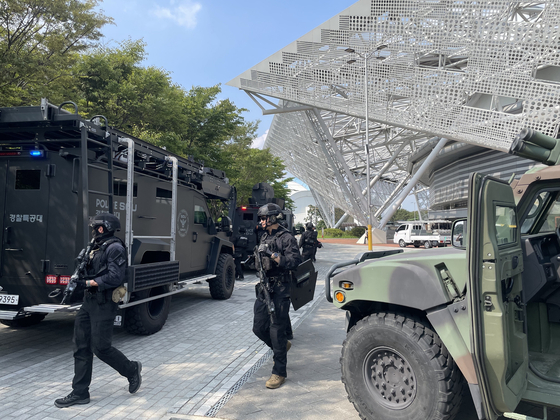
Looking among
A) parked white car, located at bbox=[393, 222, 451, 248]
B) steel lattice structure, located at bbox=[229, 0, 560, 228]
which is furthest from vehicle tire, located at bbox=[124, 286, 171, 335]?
parked white car, located at bbox=[393, 222, 451, 248]

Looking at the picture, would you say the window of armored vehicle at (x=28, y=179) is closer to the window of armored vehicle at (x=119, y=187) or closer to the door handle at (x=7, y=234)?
the door handle at (x=7, y=234)

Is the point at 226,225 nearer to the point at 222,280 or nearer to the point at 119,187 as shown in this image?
the point at 222,280

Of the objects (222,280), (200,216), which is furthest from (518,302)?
(222,280)

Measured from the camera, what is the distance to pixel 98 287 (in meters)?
3.53

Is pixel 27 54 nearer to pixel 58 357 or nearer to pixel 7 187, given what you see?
pixel 7 187

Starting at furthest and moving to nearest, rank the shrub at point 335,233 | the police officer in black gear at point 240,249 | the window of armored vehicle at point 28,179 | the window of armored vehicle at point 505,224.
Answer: the shrub at point 335,233 < the police officer in black gear at point 240,249 < the window of armored vehicle at point 28,179 < the window of armored vehicle at point 505,224

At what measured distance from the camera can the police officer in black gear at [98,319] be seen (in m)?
3.56

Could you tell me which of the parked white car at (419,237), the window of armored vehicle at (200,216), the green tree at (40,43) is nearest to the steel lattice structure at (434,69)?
the parked white car at (419,237)

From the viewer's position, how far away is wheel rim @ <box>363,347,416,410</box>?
9.68 feet

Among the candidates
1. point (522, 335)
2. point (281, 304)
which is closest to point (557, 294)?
point (522, 335)

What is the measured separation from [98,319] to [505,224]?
3525mm

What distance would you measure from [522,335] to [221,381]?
294 cm

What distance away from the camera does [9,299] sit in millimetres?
4699

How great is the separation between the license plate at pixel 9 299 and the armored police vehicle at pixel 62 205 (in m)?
0.01
